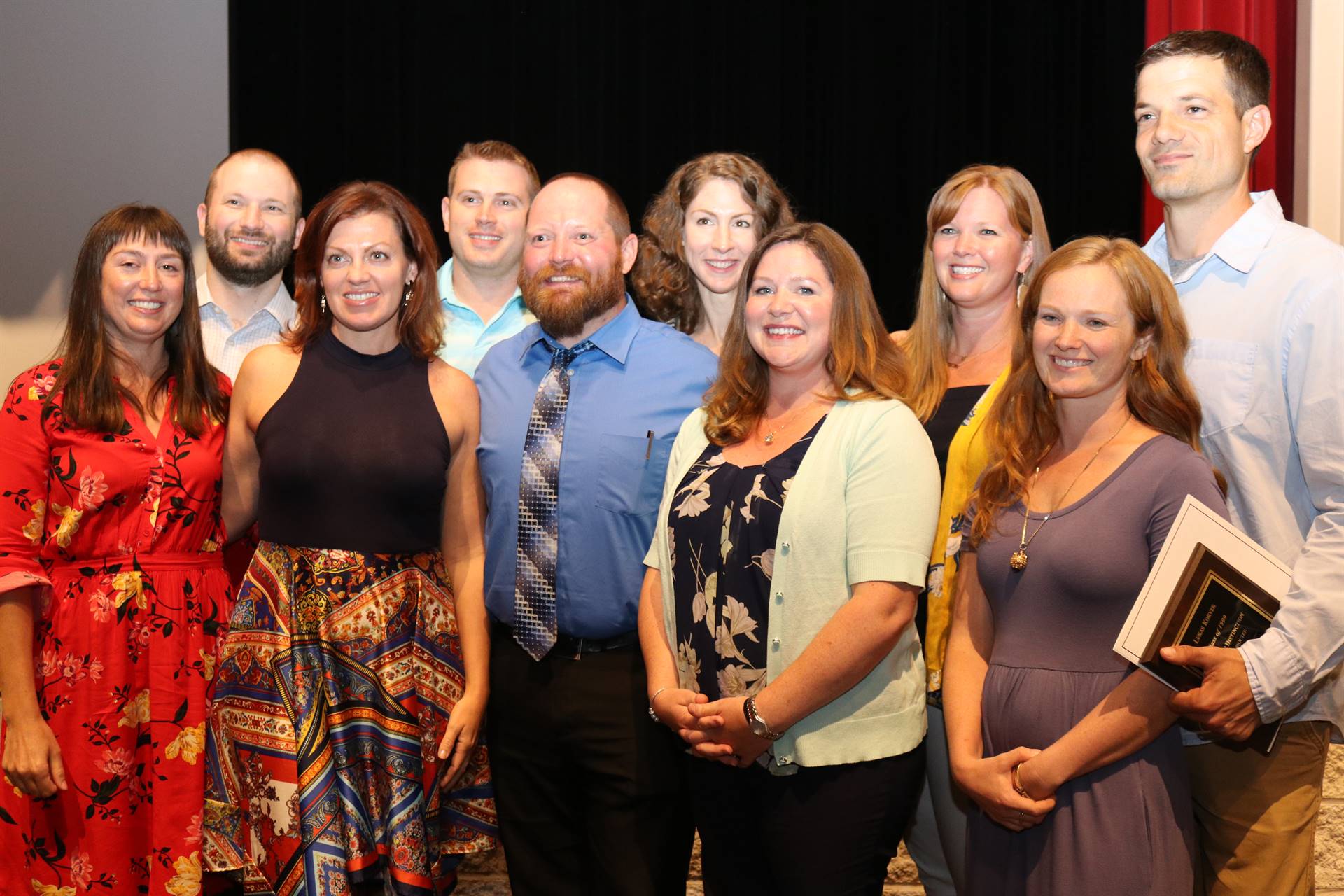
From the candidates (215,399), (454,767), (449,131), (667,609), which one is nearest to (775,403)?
(667,609)

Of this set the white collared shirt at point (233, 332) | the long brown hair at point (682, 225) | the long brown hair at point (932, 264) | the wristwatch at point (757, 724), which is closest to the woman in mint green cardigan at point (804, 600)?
the wristwatch at point (757, 724)

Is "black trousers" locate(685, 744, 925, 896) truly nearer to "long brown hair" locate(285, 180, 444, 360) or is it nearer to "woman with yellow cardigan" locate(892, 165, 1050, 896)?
"woman with yellow cardigan" locate(892, 165, 1050, 896)

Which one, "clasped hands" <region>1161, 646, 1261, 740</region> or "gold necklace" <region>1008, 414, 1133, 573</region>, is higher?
"gold necklace" <region>1008, 414, 1133, 573</region>

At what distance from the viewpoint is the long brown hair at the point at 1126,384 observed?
6.78 feet

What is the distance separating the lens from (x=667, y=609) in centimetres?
233

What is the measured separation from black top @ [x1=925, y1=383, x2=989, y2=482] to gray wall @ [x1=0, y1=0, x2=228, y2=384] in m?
3.89

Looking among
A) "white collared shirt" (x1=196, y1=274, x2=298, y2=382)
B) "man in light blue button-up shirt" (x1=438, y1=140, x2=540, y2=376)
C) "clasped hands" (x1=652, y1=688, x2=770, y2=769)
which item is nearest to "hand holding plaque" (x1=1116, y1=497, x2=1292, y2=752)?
"clasped hands" (x1=652, y1=688, x2=770, y2=769)

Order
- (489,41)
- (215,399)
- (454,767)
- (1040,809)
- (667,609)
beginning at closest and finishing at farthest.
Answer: (1040,809) → (667,609) → (454,767) → (215,399) → (489,41)

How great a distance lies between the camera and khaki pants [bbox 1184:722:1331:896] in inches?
85.1

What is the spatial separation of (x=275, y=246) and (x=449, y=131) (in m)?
2.17

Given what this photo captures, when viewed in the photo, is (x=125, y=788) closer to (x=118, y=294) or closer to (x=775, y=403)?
(x=118, y=294)

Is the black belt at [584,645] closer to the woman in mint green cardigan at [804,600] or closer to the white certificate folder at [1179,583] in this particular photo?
the woman in mint green cardigan at [804,600]

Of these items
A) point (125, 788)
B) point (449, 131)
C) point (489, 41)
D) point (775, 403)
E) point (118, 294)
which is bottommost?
point (125, 788)

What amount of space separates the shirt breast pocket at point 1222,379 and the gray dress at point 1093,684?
1.20 ft
